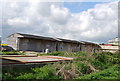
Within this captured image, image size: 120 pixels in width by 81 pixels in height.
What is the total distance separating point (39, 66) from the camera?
24.0 ft

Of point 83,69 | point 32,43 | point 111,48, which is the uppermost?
point 32,43

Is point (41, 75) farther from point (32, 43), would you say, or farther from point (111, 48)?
point (111, 48)

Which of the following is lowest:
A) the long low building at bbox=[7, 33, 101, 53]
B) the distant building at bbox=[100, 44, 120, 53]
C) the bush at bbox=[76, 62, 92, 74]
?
the bush at bbox=[76, 62, 92, 74]

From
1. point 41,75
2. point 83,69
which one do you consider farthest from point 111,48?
point 41,75

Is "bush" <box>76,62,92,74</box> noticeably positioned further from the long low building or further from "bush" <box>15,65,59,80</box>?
the long low building

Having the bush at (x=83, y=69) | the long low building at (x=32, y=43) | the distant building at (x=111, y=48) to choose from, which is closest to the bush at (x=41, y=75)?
the bush at (x=83, y=69)

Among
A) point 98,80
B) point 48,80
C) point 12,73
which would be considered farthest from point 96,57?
point 12,73

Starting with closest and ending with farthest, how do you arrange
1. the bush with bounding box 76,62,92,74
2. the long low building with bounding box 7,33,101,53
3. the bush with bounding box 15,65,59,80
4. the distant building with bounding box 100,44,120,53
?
the bush with bounding box 15,65,59,80
the bush with bounding box 76,62,92,74
the distant building with bounding box 100,44,120,53
the long low building with bounding box 7,33,101,53

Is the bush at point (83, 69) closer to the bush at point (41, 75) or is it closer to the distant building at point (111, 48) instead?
the bush at point (41, 75)

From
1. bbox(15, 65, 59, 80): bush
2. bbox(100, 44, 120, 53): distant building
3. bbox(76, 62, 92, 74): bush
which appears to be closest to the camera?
bbox(15, 65, 59, 80): bush

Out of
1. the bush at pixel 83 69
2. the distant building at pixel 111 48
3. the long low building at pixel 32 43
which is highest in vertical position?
the long low building at pixel 32 43

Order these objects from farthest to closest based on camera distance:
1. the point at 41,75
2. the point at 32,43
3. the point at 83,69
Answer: the point at 32,43 < the point at 83,69 < the point at 41,75

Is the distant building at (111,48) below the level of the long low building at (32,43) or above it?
below

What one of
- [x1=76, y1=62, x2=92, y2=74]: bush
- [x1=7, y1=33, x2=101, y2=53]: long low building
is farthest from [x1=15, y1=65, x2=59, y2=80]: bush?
[x1=7, y1=33, x2=101, y2=53]: long low building
